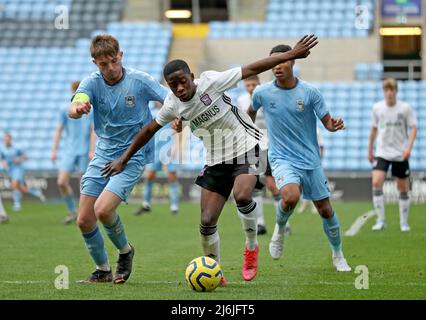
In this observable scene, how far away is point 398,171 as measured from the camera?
14.9 metres

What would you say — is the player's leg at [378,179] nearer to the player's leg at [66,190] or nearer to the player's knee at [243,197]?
the player's leg at [66,190]

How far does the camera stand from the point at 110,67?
28.8ft

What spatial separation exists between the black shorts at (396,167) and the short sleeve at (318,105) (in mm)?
5039

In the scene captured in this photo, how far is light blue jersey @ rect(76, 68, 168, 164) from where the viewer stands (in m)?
8.98

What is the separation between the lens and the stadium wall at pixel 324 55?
92.2 feet

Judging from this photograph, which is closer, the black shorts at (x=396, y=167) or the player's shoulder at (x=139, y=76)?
the player's shoulder at (x=139, y=76)

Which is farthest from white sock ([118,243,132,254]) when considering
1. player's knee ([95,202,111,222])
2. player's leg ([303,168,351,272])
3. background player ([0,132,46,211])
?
background player ([0,132,46,211])

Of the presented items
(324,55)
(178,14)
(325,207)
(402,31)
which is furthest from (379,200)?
(178,14)

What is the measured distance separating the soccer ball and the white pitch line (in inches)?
253

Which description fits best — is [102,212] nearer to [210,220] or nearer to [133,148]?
[133,148]

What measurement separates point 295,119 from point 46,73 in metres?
20.6

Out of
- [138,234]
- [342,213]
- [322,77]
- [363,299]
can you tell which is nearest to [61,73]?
[322,77]

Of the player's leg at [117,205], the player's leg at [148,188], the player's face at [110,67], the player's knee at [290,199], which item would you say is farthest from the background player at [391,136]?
the player's face at [110,67]
